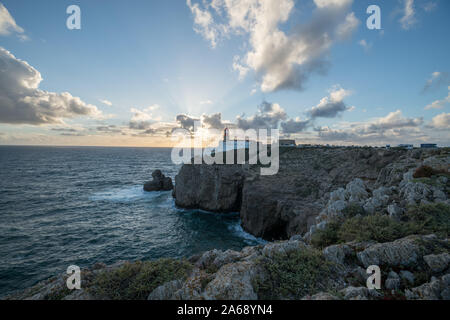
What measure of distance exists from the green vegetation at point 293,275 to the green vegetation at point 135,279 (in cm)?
281

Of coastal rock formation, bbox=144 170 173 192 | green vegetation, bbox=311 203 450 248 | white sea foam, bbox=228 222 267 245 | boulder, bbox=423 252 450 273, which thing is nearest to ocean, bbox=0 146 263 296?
white sea foam, bbox=228 222 267 245

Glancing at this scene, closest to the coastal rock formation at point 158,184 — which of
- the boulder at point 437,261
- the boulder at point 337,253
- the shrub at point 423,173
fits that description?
the boulder at point 337,253

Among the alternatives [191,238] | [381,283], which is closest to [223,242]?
[191,238]

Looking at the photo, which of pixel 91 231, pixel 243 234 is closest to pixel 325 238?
pixel 243 234

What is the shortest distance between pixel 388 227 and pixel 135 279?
1068 cm

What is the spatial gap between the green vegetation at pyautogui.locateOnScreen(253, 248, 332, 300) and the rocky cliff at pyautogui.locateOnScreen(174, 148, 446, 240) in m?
12.2

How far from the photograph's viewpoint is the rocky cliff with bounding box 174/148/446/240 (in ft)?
71.3

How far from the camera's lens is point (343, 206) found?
460 inches

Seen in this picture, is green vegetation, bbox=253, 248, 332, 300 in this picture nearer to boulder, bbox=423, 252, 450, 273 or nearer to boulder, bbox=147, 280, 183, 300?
boulder, bbox=147, 280, 183, 300

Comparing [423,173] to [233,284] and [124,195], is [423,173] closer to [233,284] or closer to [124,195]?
[233,284]

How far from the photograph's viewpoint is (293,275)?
18.4 feet

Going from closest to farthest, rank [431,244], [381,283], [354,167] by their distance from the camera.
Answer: [381,283], [431,244], [354,167]
